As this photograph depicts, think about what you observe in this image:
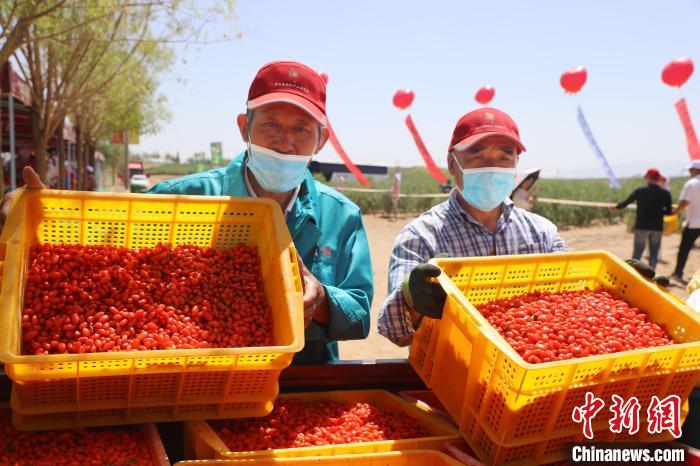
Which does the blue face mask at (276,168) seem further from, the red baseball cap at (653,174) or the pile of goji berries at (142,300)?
the red baseball cap at (653,174)

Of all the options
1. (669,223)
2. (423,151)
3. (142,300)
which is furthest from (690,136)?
(142,300)

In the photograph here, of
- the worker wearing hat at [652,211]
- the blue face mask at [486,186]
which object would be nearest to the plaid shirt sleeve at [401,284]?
the blue face mask at [486,186]

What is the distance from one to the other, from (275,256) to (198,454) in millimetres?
775

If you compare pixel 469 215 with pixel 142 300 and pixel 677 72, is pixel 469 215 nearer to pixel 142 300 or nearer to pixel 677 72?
pixel 142 300

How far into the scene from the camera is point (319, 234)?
110 inches

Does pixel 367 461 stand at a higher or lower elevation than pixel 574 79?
lower

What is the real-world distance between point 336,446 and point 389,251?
15.5 metres

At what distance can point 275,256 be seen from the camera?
2205 millimetres

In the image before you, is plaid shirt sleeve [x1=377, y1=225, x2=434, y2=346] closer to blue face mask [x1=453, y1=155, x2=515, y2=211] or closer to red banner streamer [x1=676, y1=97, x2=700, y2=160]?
blue face mask [x1=453, y1=155, x2=515, y2=211]

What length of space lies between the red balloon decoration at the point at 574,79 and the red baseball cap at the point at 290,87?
13901mm

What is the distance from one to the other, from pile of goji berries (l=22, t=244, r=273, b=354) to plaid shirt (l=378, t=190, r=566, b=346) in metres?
0.95

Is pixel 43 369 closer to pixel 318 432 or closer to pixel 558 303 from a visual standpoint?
pixel 318 432

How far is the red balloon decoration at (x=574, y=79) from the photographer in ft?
48.3

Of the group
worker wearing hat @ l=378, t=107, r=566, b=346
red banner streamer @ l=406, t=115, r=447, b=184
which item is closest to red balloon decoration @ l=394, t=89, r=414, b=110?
red banner streamer @ l=406, t=115, r=447, b=184
